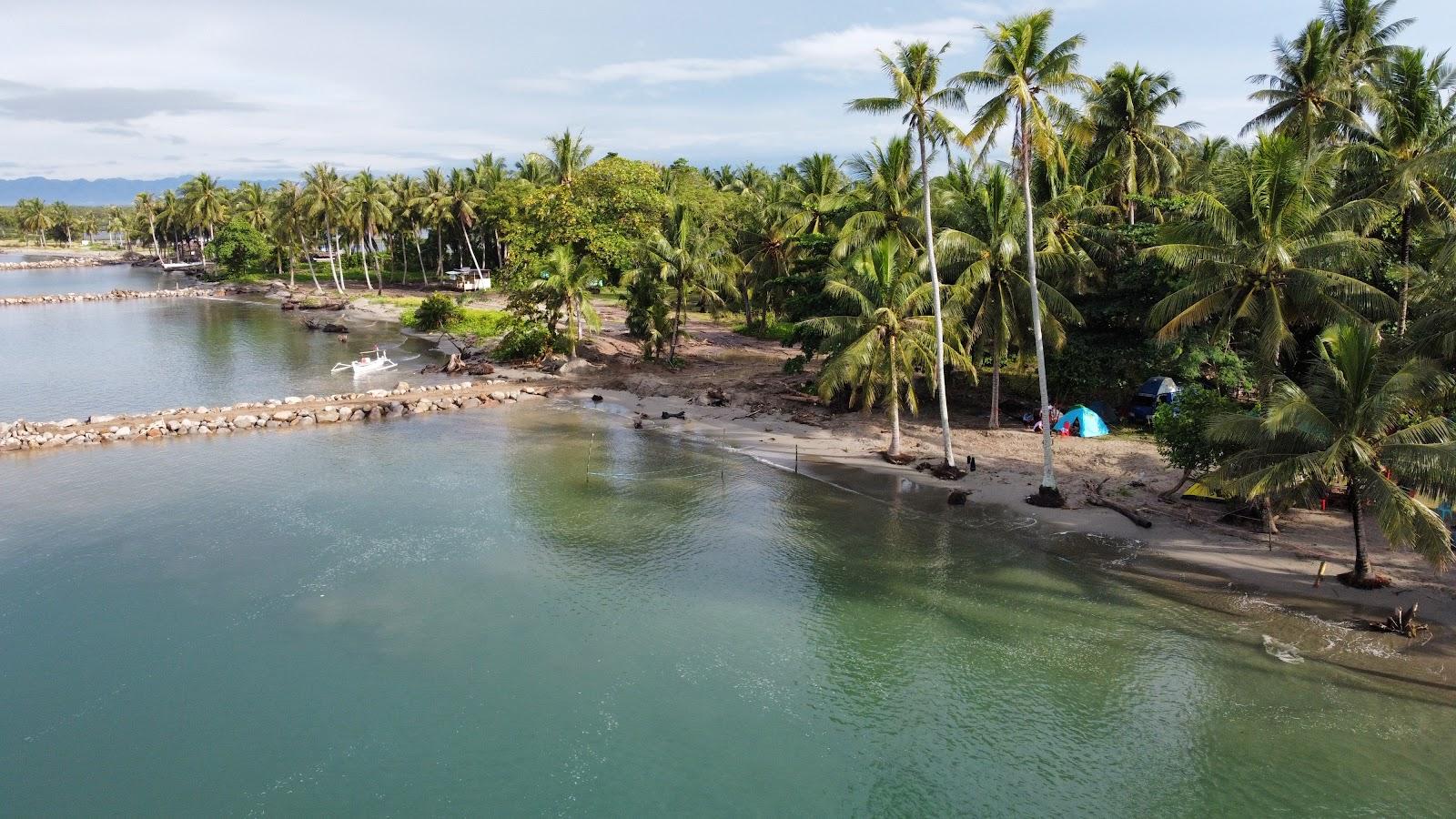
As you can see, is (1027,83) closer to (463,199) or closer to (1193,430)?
(1193,430)

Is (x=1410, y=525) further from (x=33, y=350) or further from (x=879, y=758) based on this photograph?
(x=33, y=350)

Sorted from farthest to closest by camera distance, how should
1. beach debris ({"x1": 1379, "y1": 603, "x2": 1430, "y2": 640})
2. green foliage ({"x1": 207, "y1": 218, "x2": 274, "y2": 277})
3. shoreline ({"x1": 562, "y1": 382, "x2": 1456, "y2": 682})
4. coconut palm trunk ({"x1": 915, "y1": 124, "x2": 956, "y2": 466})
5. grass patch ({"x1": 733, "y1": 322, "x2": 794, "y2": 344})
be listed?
green foliage ({"x1": 207, "y1": 218, "x2": 274, "y2": 277}) < grass patch ({"x1": 733, "y1": 322, "x2": 794, "y2": 344}) < coconut palm trunk ({"x1": 915, "y1": 124, "x2": 956, "y2": 466}) < beach debris ({"x1": 1379, "y1": 603, "x2": 1430, "y2": 640}) < shoreline ({"x1": 562, "y1": 382, "x2": 1456, "y2": 682})

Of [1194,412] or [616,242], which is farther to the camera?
[616,242]

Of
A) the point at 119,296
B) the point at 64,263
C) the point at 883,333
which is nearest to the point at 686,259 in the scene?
the point at 883,333

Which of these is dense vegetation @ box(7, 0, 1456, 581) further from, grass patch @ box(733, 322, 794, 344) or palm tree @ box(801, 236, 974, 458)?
grass patch @ box(733, 322, 794, 344)

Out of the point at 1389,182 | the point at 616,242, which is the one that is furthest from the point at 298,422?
the point at 1389,182

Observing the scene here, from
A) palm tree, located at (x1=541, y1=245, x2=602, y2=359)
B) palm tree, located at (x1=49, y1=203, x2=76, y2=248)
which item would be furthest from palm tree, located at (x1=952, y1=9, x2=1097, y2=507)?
palm tree, located at (x1=49, y1=203, x2=76, y2=248)
